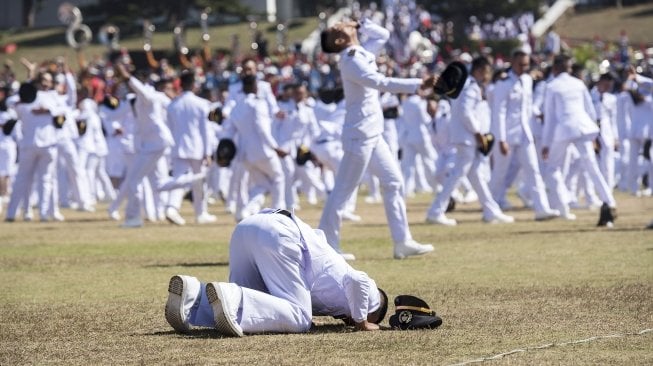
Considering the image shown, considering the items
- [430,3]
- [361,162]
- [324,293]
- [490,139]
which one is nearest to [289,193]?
[490,139]

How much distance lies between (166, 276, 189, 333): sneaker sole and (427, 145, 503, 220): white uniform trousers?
11921 mm

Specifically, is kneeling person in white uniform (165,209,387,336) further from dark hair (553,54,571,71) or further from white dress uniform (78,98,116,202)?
white dress uniform (78,98,116,202)

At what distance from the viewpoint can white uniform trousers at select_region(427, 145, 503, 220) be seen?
72.2ft

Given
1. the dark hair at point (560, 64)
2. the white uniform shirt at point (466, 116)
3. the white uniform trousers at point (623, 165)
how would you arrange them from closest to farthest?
the white uniform shirt at point (466, 116) < the dark hair at point (560, 64) < the white uniform trousers at point (623, 165)

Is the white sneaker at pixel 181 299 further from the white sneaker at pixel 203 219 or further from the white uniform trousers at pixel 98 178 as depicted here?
the white uniform trousers at pixel 98 178

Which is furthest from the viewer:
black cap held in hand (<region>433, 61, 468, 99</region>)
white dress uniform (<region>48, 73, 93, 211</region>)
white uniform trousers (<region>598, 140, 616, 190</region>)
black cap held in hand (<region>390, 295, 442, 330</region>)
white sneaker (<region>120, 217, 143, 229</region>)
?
white dress uniform (<region>48, 73, 93, 211</region>)

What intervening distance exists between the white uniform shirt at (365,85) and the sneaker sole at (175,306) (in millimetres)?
4921

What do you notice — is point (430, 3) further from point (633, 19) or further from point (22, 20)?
point (22, 20)

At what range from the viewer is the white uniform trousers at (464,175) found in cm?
2200

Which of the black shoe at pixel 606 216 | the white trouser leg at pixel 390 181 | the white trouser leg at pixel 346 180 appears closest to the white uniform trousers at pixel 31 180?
the black shoe at pixel 606 216

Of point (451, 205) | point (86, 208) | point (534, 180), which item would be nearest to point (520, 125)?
point (534, 180)

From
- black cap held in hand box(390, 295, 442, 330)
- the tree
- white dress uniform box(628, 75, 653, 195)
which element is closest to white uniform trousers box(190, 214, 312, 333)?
black cap held in hand box(390, 295, 442, 330)

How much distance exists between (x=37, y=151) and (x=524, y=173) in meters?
7.83

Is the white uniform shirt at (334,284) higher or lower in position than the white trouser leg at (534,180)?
higher
